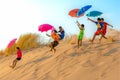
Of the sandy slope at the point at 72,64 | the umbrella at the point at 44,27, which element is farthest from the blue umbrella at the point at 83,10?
the umbrella at the point at 44,27

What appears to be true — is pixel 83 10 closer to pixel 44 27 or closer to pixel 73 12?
pixel 73 12

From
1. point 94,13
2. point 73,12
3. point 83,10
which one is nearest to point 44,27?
point 73,12

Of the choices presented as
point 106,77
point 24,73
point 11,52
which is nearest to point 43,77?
point 24,73

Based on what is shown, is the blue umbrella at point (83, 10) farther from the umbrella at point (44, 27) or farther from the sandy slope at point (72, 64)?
the umbrella at point (44, 27)

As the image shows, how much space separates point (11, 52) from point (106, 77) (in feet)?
34.0

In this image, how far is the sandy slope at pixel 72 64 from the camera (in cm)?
1680

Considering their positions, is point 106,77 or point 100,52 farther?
point 100,52

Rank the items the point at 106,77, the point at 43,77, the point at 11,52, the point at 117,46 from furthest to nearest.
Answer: the point at 11,52 → the point at 117,46 → the point at 43,77 → the point at 106,77

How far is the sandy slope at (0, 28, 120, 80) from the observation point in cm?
1680

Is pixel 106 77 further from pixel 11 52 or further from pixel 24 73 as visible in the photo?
pixel 11 52

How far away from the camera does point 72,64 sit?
59.6 feet

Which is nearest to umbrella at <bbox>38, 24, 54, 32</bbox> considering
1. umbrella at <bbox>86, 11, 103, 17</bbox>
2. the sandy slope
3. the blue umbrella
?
the sandy slope

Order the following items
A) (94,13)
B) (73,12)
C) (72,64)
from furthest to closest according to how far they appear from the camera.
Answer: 1. (73,12)
2. (94,13)
3. (72,64)

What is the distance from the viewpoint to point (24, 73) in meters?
19.4
